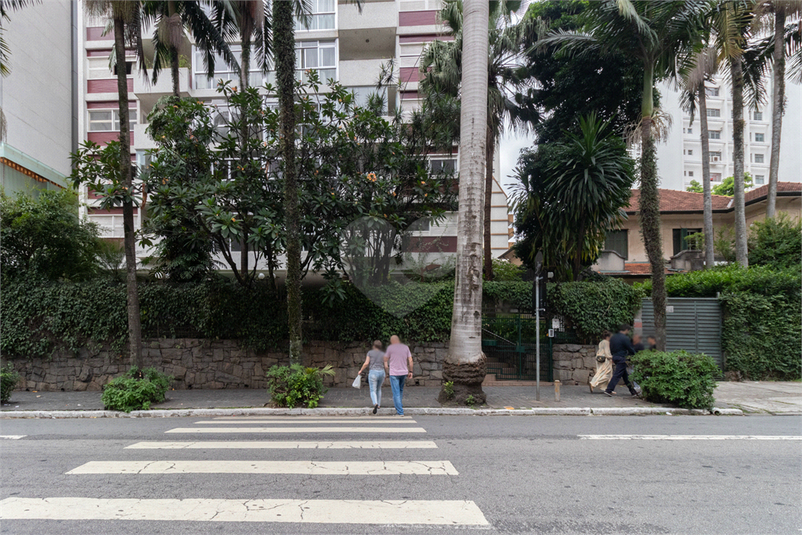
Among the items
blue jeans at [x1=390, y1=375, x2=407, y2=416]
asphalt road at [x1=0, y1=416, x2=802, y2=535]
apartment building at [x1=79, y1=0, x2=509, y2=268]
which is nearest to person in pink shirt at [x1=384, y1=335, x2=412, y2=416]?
blue jeans at [x1=390, y1=375, x2=407, y2=416]

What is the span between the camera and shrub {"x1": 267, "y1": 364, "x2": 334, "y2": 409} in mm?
10406

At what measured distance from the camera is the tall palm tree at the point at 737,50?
13148mm

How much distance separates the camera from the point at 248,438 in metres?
7.27

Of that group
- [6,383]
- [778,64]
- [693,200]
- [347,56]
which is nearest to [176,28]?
[6,383]

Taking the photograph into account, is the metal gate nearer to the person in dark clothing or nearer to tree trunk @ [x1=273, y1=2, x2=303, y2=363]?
the person in dark clothing

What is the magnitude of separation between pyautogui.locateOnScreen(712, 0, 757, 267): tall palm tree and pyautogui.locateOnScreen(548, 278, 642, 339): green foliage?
7.13 m

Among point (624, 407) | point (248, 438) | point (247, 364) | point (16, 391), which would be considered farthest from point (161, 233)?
point (624, 407)

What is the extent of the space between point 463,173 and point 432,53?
7.52 m

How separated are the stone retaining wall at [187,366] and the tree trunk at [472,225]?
3.13 m

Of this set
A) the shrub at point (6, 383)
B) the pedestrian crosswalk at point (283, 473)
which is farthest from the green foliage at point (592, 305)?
the shrub at point (6, 383)

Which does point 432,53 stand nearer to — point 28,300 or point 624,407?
point 624,407

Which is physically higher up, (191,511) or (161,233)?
(161,233)

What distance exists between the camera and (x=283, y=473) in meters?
5.35

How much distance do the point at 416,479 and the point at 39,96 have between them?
33129 millimetres
